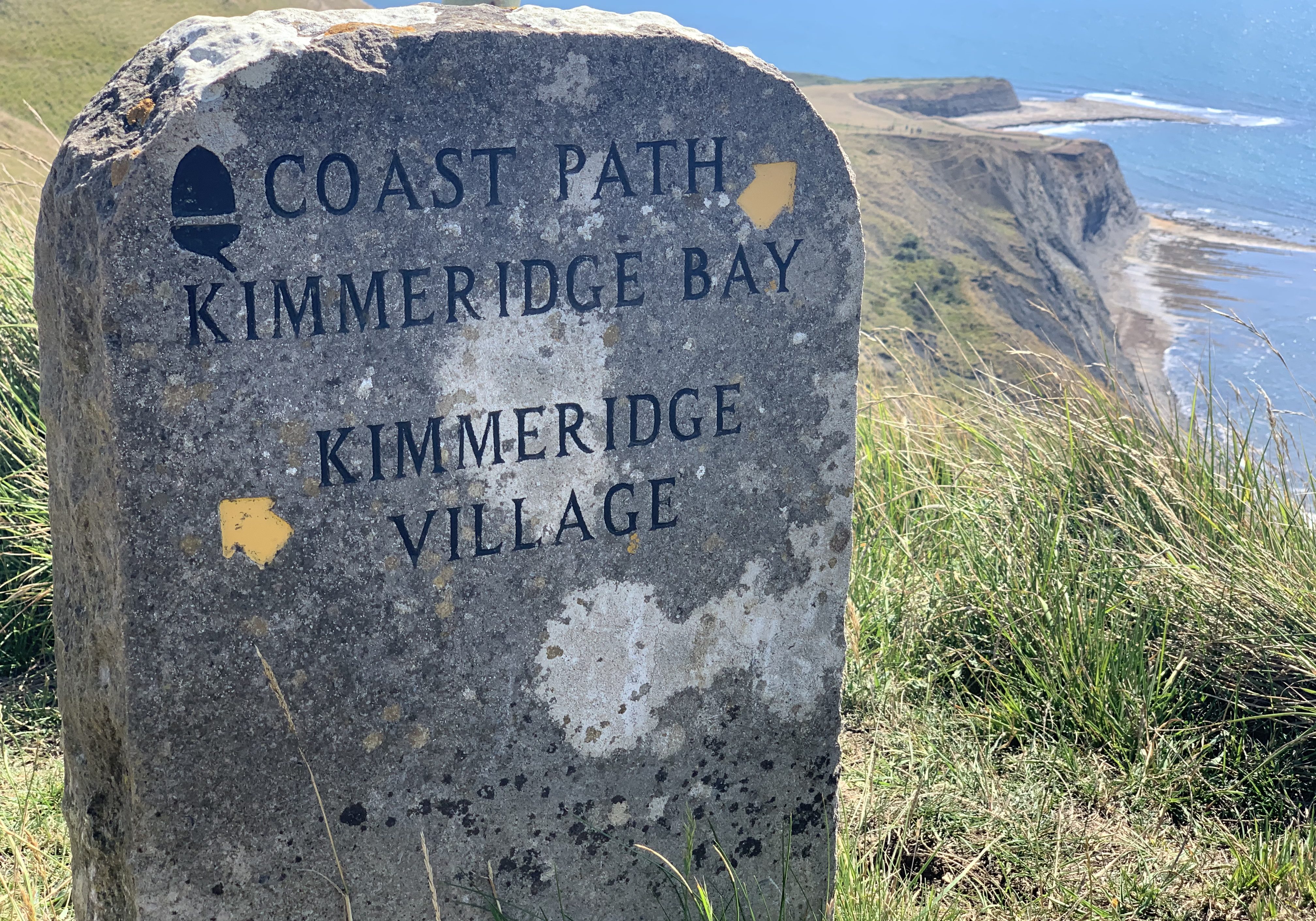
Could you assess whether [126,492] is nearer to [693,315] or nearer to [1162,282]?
[693,315]

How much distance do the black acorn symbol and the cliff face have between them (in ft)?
190

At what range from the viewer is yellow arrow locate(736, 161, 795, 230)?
6.44 ft

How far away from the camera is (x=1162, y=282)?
31.8 metres

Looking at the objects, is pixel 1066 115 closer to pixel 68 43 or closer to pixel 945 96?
pixel 945 96

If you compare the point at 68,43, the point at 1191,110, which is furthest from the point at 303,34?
the point at 1191,110

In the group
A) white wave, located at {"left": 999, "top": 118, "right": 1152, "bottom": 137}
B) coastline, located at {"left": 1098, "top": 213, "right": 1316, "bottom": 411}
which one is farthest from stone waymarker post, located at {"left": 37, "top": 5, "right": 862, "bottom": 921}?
white wave, located at {"left": 999, "top": 118, "right": 1152, "bottom": 137}

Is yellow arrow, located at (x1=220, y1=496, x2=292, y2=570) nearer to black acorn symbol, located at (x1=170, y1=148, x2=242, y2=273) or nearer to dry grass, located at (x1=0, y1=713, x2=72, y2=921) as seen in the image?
black acorn symbol, located at (x1=170, y1=148, x2=242, y2=273)

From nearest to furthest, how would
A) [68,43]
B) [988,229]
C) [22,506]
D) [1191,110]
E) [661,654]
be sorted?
[661,654], [22,506], [68,43], [988,229], [1191,110]

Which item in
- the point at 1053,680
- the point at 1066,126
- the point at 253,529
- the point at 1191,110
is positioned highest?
the point at 1191,110

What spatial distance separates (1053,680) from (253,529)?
1846 mm

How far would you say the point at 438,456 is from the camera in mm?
1840

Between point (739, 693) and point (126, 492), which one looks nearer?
point (126, 492)

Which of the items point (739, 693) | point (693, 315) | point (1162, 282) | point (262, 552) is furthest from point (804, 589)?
point (1162, 282)

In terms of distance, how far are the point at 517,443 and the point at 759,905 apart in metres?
1.06
